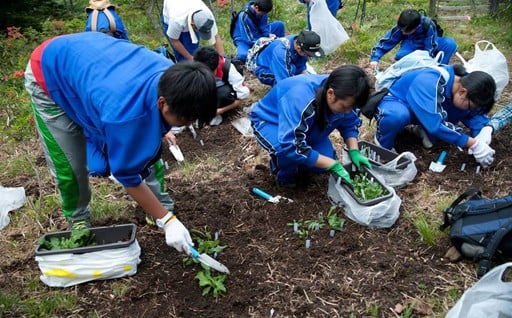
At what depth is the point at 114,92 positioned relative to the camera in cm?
201

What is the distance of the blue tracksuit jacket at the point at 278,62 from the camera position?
4.80m

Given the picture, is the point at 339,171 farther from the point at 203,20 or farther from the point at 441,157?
the point at 203,20

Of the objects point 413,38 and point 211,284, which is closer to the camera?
point 211,284

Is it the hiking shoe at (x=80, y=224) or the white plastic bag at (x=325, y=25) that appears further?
the white plastic bag at (x=325, y=25)

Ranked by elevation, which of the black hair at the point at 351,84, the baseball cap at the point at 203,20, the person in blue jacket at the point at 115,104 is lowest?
the baseball cap at the point at 203,20

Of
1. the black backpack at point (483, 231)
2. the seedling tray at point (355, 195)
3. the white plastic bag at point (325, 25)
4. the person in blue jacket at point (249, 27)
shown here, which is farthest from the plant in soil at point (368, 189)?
the white plastic bag at point (325, 25)

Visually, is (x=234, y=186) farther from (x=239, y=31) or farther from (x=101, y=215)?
(x=239, y=31)

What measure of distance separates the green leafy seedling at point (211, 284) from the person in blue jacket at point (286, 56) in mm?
2784

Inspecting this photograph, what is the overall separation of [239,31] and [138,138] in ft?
14.1

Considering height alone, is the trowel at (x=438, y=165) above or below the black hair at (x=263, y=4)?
below

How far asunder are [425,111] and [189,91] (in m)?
2.53

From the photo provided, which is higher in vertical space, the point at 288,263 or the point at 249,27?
the point at 249,27

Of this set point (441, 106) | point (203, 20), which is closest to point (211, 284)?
point (441, 106)

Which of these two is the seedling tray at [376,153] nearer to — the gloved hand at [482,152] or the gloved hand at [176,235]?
the gloved hand at [482,152]
